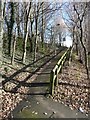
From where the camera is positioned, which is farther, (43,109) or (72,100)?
(72,100)

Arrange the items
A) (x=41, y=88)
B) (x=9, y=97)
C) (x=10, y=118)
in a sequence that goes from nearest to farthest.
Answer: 1. (x=10, y=118)
2. (x=9, y=97)
3. (x=41, y=88)

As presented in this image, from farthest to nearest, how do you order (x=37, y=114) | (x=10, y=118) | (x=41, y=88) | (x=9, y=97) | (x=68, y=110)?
(x=41, y=88)
(x=9, y=97)
(x=68, y=110)
(x=37, y=114)
(x=10, y=118)

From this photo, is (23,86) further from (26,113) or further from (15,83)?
(26,113)

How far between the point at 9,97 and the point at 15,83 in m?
2.71

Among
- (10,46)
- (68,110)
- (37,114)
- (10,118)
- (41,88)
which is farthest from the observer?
(10,46)

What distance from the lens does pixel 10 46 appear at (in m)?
25.2

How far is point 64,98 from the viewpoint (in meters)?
10.8

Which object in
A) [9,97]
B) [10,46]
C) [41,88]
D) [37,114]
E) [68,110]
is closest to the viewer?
[37,114]

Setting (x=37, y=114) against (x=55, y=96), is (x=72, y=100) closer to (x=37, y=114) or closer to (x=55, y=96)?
(x=55, y=96)

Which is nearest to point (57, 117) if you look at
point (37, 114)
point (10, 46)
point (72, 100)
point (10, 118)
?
point (37, 114)

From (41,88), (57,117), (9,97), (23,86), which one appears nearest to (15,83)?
(23,86)

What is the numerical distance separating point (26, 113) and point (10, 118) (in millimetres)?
758

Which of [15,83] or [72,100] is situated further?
[15,83]

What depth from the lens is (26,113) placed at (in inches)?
340
